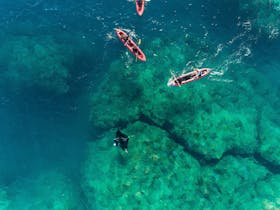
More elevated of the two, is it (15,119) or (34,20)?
(34,20)

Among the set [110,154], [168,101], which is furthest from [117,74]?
[110,154]

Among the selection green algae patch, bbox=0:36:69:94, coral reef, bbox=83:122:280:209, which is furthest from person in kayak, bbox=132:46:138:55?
green algae patch, bbox=0:36:69:94

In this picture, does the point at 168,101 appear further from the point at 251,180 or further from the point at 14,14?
the point at 14,14

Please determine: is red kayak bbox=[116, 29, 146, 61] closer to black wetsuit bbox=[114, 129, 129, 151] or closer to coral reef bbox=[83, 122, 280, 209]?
coral reef bbox=[83, 122, 280, 209]

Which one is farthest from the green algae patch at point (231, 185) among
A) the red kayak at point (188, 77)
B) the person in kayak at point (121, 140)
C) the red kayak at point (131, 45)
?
the red kayak at point (131, 45)

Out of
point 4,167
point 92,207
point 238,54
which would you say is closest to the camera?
point 92,207

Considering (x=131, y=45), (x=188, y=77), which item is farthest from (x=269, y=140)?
(x=131, y=45)
